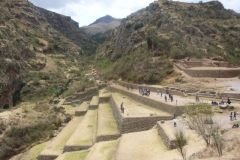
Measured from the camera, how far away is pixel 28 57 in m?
74.7

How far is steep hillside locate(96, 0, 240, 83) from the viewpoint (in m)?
45.9

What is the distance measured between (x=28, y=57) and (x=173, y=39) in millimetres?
44770

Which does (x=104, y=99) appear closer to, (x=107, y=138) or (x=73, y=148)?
(x=107, y=138)

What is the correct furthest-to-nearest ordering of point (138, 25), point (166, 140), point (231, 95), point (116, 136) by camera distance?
point (138, 25), point (231, 95), point (116, 136), point (166, 140)

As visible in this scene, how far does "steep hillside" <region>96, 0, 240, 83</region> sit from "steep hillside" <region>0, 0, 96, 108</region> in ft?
52.3

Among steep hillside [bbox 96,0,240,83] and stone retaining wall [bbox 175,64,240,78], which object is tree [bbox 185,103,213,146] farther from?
steep hillside [bbox 96,0,240,83]

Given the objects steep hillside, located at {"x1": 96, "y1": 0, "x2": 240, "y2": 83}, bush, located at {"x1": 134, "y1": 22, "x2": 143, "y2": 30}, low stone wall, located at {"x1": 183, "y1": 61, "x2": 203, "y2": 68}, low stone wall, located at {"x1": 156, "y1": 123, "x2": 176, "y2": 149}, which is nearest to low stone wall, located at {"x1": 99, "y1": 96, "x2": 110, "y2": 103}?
steep hillside, located at {"x1": 96, "y1": 0, "x2": 240, "y2": 83}

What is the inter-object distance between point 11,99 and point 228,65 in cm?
4261

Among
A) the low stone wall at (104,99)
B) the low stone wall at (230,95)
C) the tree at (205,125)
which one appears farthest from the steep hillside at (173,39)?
the tree at (205,125)

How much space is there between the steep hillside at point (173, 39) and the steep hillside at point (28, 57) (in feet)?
52.3

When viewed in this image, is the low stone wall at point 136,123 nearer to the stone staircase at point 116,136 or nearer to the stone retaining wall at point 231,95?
the stone staircase at point 116,136

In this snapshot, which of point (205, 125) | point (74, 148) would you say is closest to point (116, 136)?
point (74, 148)

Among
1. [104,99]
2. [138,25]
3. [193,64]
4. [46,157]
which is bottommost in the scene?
[46,157]

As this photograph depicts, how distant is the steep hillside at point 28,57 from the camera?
184ft
